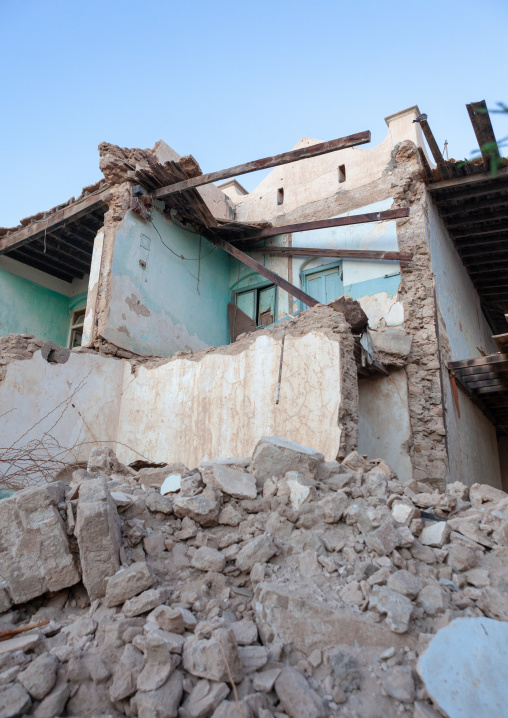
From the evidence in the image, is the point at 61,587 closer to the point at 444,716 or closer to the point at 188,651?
the point at 188,651

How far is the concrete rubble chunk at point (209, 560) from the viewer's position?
9.04ft

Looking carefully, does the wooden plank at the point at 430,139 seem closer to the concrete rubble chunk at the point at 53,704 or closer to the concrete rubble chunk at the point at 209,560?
the concrete rubble chunk at the point at 209,560

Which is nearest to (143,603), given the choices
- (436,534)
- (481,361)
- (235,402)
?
(436,534)

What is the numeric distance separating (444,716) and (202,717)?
1.01 meters

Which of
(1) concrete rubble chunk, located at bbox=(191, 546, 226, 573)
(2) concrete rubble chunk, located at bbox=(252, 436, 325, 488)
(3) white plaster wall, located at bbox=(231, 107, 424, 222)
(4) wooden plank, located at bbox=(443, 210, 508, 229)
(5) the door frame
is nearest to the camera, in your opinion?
(1) concrete rubble chunk, located at bbox=(191, 546, 226, 573)

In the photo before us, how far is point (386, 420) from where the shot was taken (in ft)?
24.6

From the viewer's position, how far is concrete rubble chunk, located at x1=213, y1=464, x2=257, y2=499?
334cm

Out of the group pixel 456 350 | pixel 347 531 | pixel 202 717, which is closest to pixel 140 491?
pixel 347 531

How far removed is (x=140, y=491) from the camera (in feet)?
11.3

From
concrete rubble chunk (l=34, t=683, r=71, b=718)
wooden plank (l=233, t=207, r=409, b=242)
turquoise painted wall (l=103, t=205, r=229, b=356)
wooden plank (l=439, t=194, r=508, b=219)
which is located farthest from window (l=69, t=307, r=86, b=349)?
concrete rubble chunk (l=34, t=683, r=71, b=718)

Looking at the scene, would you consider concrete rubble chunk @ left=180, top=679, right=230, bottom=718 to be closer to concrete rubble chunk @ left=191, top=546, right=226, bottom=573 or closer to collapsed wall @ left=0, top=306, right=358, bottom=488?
concrete rubble chunk @ left=191, top=546, right=226, bottom=573

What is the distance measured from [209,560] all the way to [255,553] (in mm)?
289

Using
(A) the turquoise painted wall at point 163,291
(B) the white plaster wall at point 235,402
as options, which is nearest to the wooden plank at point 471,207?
(B) the white plaster wall at point 235,402

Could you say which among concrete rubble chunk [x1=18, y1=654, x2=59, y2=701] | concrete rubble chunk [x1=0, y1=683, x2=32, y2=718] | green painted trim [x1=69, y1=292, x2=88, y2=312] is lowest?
concrete rubble chunk [x1=0, y1=683, x2=32, y2=718]
